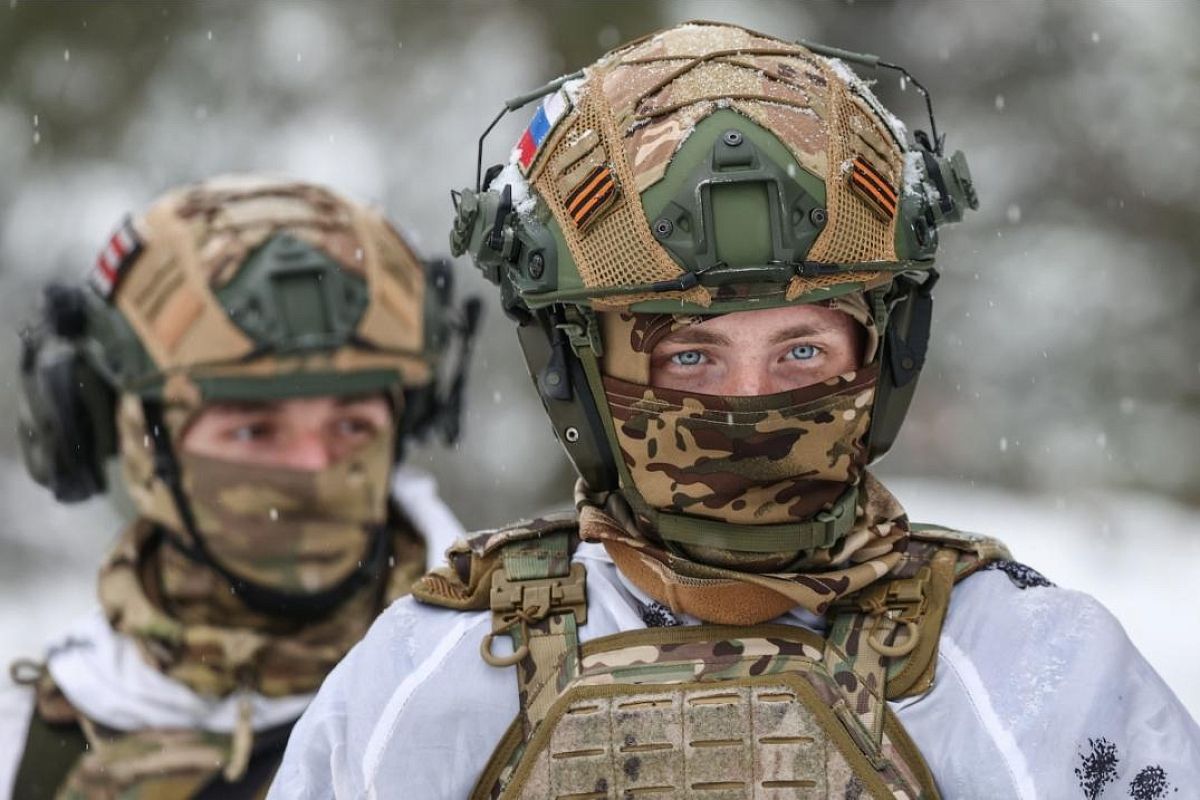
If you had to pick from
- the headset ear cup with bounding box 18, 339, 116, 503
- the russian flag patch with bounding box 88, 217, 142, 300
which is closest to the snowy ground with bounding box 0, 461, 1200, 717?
the headset ear cup with bounding box 18, 339, 116, 503

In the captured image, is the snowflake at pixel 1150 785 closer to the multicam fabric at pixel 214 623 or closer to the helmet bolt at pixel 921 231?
the helmet bolt at pixel 921 231

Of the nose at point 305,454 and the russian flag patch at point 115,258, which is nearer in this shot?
the nose at point 305,454

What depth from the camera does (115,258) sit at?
21.5 feet

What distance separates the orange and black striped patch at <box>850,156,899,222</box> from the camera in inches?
130

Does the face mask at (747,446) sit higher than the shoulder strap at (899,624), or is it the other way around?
the face mask at (747,446)

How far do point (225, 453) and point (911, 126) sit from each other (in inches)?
391

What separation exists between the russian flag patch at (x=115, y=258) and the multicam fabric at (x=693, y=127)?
3.43 m

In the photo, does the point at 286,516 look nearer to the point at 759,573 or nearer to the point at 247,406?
the point at 247,406

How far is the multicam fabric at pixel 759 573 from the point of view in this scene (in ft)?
10.4

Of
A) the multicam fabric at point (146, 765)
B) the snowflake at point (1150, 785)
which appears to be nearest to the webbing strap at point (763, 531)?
the snowflake at point (1150, 785)

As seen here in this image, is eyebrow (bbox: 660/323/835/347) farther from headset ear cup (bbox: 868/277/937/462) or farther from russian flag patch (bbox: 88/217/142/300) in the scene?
russian flag patch (bbox: 88/217/142/300)

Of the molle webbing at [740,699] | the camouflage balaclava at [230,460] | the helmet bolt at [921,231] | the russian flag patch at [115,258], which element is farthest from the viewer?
the russian flag patch at [115,258]

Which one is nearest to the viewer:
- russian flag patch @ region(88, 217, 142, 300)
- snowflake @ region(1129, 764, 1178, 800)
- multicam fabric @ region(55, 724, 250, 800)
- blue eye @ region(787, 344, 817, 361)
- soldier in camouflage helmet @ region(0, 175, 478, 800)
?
snowflake @ region(1129, 764, 1178, 800)

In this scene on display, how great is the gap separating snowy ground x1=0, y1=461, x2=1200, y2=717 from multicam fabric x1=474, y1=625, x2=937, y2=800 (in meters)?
7.22
